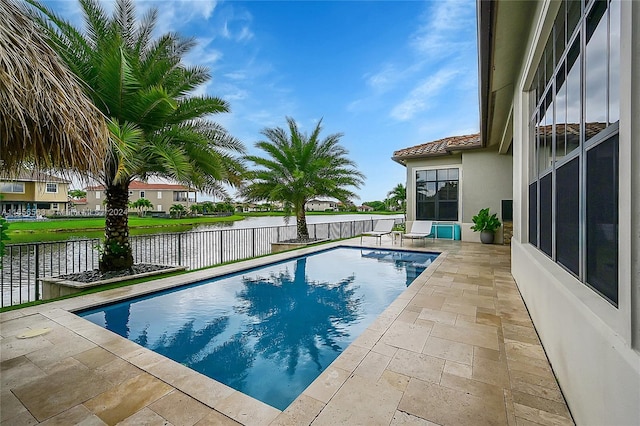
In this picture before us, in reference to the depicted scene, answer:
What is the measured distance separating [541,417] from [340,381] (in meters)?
1.58

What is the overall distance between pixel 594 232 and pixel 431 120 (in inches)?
818

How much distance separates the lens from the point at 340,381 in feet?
8.88

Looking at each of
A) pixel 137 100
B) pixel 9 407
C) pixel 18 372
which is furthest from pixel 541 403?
pixel 137 100

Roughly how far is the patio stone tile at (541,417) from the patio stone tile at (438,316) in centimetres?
Result: 176

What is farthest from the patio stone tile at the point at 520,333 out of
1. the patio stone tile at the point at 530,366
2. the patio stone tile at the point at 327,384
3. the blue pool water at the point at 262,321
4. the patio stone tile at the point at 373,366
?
the patio stone tile at the point at 327,384

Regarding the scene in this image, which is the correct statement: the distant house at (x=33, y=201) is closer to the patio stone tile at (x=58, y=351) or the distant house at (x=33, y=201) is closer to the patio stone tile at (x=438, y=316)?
the patio stone tile at (x=58, y=351)

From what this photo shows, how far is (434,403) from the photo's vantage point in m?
2.38

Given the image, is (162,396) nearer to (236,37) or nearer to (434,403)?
(434,403)

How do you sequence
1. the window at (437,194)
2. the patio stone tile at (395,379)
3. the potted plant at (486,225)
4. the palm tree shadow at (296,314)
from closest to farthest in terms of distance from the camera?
the patio stone tile at (395,379) < the palm tree shadow at (296,314) < the potted plant at (486,225) < the window at (437,194)

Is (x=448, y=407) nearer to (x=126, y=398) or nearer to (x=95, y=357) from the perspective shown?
(x=126, y=398)

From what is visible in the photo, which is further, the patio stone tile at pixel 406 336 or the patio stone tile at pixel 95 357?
the patio stone tile at pixel 406 336

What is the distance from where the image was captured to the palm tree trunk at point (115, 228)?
6.88m

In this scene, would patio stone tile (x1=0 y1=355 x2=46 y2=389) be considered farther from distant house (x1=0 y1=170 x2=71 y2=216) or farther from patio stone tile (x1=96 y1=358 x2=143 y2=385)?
distant house (x1=0 y1=170 x2=71 y2=216)

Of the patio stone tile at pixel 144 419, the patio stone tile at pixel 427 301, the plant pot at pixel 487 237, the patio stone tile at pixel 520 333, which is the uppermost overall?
the plant pot at pixel 487 237
